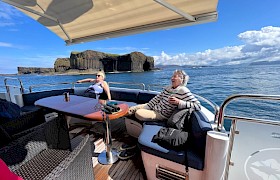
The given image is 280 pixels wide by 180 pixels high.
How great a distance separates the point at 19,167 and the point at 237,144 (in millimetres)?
1754

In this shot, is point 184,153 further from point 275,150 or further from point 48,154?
point 48,154

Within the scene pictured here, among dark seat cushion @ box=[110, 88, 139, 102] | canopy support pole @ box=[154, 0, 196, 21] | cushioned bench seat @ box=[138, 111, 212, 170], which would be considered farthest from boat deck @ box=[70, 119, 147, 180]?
canopy support pole @ box=[154, 0, 196, 21]

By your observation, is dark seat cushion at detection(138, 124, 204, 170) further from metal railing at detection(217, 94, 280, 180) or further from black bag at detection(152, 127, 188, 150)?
metal railing at detection(217, 94, 280, 180)

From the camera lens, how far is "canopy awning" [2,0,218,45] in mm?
1926

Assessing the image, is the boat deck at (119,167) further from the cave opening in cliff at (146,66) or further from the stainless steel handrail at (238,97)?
the cave opening in cliff at (146,66)

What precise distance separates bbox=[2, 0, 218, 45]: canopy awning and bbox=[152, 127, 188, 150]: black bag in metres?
1.48

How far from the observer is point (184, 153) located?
4.40ft

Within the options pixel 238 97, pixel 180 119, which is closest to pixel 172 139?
pixel 180 119

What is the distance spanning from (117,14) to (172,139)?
2.03 meters

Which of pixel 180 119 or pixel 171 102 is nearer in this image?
pixel 180 119

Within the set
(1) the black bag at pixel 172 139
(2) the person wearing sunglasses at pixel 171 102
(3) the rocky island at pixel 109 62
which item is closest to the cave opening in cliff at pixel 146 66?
(3) the rocky island at pixel 109 62

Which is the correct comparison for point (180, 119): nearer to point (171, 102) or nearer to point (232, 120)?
point (171, 102)

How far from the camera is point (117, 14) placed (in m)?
2.33

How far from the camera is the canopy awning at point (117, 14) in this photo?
193cm
